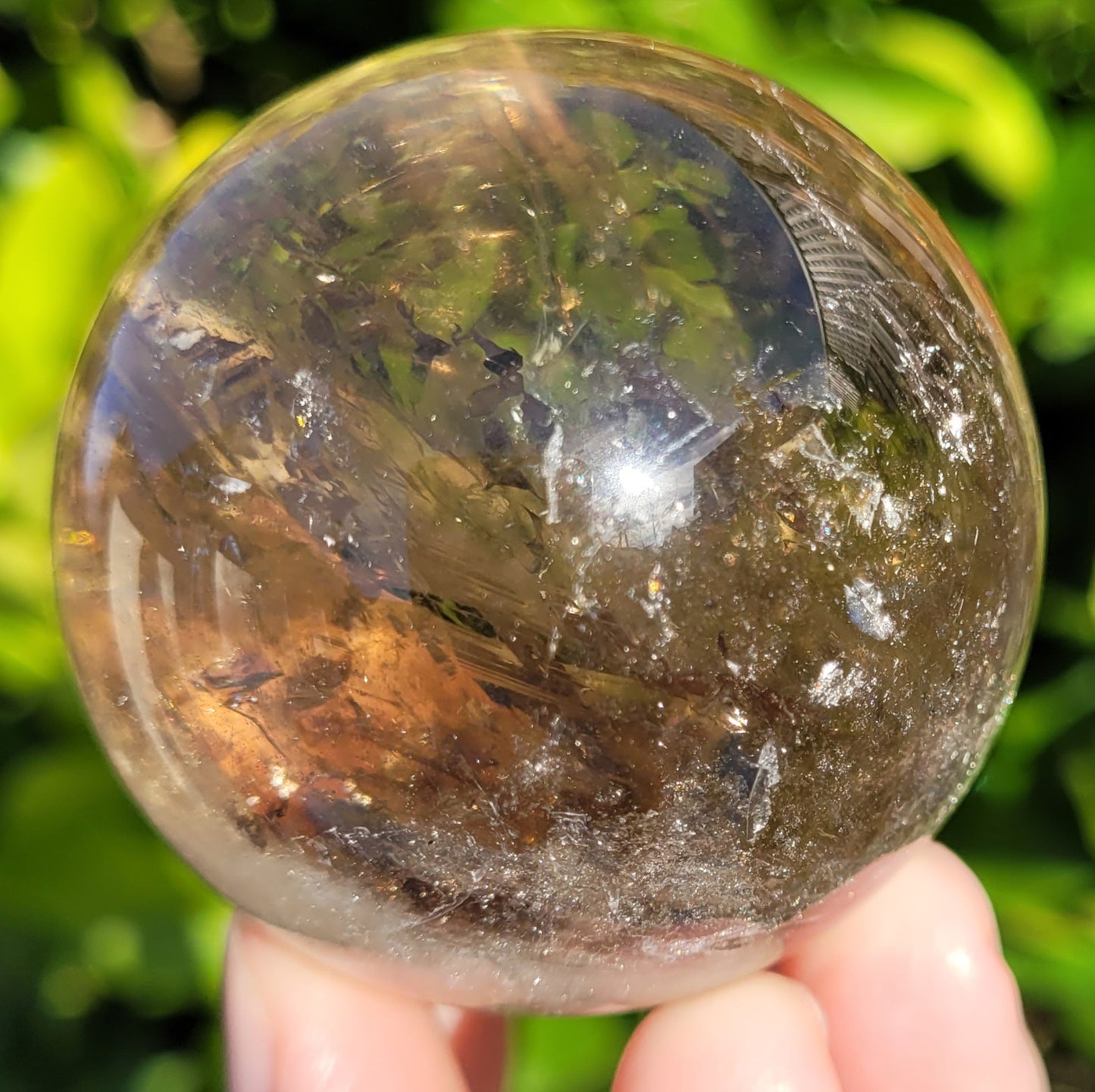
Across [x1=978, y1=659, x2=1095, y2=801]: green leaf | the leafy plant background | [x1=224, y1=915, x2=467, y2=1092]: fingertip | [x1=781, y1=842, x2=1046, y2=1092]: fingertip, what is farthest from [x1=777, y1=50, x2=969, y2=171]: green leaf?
[x1=224, y1=915, x2=467, y2=1092]: fingertip

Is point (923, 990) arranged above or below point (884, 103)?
below

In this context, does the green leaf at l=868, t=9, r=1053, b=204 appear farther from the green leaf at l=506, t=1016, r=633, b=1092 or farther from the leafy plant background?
the green leaf at l=506, t=1016, r=633, b=1092

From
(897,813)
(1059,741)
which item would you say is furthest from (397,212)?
(1059,741)

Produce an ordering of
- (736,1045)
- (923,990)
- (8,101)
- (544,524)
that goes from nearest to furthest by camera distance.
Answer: (544,524) → (736,1045) → (923,990) → (8,101)

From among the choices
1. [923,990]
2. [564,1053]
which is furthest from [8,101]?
[923,990]

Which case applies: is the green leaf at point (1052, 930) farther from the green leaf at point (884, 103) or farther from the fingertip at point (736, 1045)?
the green leaf at point (884, 103)

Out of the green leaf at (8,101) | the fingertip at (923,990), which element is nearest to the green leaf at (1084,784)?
the fingertip at (923,990)

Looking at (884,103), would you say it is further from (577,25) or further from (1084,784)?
(1084,784)
